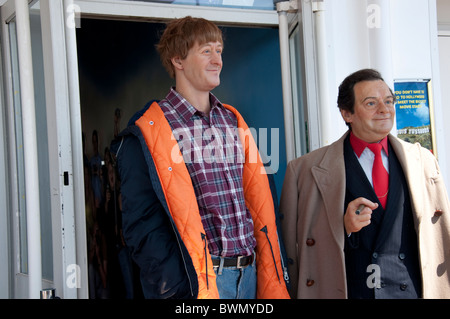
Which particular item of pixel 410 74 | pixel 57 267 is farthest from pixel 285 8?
pixel 57 267

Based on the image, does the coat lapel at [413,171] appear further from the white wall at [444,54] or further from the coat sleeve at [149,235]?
the white wall at [444,54]

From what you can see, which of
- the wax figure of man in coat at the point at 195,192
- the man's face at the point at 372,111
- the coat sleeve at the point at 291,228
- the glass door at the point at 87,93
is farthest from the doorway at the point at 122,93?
the wax figure of man in coat at the point at 195,192

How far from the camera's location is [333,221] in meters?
2.35

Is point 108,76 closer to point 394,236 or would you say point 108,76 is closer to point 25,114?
point 25,114

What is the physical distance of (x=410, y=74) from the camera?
357 centimetres

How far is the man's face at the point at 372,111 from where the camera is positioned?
238cm

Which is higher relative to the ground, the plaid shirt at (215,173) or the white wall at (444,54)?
the white wall at (444,54)

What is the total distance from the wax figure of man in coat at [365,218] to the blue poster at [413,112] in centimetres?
110

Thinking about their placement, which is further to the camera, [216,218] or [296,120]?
[296,120]

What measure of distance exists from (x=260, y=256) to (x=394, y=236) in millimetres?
582

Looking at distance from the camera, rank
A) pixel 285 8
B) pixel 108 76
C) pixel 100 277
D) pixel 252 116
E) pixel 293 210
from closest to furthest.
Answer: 1. pixel 293 210
2. pixel 285 8
3. pixel 100 277
4. pixel 252 116
5. pixel 108 76

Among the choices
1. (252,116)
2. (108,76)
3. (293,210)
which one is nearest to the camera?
(293,210)

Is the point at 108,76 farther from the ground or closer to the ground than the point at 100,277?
farther from the ground
